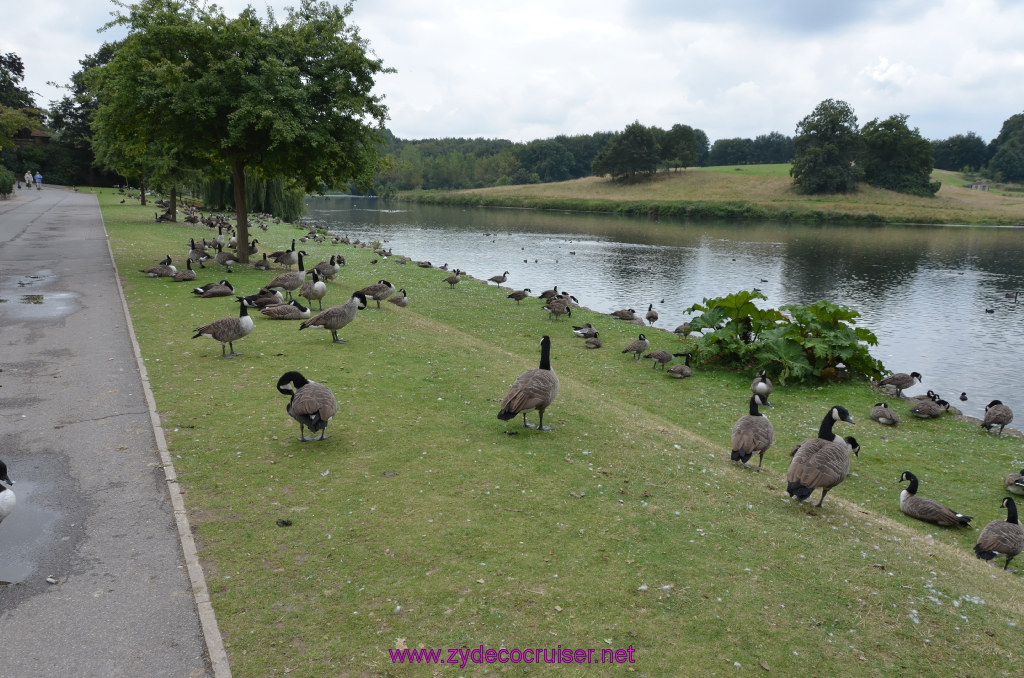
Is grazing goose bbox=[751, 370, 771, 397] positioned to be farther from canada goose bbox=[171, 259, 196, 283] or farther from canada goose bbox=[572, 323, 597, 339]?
canada goose bbox=[171, 259, 196, 283]

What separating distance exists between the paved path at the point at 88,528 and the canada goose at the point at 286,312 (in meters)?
4.69

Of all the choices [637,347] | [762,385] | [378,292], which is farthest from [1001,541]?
[378,292]

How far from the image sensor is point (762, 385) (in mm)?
19547

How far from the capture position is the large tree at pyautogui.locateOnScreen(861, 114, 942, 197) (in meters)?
129

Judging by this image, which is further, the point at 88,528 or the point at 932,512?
the point at 932,512

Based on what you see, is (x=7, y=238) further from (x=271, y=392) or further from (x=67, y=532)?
(x=67, y=532)

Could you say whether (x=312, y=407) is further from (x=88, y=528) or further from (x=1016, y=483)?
(x=1016, y=483)

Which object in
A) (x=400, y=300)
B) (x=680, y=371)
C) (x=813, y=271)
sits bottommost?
(x=680, y=371)

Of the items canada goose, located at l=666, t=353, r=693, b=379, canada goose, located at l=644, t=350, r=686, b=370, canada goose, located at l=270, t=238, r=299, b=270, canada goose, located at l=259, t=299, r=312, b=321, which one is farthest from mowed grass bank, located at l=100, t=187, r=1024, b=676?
canada goose, located at l=270, t=238, r=299, b=270

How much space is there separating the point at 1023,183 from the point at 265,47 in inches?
7867

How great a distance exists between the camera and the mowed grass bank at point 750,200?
374 feet

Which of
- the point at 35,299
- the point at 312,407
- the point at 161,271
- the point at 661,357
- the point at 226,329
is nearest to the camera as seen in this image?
the point at 312,407

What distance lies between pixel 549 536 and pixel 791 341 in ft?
54.6

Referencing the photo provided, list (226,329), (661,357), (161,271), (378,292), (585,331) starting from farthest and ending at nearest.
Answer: (161,271) → (378,292) → (585,331) → (661,357) → (226,329)
